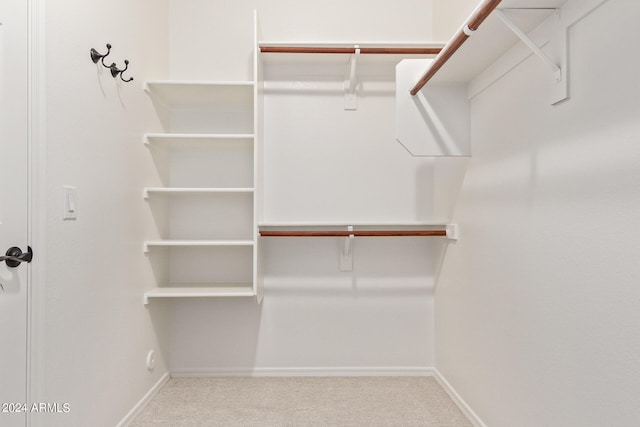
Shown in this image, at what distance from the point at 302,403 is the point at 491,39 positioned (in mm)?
1924

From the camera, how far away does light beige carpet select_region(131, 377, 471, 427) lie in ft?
6.34

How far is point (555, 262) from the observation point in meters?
1.27

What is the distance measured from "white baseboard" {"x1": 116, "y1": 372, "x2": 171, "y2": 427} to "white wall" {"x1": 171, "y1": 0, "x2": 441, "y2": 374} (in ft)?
0.41

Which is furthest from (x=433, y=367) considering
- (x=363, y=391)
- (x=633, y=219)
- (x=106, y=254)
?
(x=106, y=254)

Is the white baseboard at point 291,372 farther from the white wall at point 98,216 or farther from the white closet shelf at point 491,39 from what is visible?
the white closet shelf at point 491,39

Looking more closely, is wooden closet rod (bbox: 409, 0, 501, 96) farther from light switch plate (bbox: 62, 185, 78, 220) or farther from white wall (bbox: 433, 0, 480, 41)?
light switch plate (bbox: 62, 185, 78, 220)

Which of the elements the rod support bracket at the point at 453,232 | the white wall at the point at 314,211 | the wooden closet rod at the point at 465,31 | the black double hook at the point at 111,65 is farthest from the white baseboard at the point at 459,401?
the black double hook at the point at 111,65

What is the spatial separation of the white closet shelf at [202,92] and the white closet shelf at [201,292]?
1098 mm

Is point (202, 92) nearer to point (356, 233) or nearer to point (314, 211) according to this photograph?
point (314, 211)

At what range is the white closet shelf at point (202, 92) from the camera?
2.14m

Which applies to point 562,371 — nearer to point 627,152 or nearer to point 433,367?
point 627,152

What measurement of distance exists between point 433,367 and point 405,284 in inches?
21.4

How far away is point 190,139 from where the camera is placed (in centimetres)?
223

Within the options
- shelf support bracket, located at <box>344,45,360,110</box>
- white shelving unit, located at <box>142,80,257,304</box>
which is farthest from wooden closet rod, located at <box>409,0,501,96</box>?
white shelving unit, located at <box>142,80,257,304</box>
